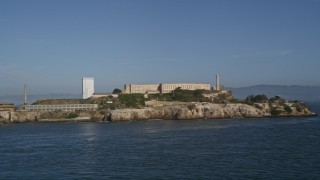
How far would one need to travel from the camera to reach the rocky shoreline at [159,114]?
294 ft

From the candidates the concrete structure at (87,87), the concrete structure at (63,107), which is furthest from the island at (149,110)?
the concrete structure at (87,87)

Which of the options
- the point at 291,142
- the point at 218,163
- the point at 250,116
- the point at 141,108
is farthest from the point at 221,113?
the point at 218,163

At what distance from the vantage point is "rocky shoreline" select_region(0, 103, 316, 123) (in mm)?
89688

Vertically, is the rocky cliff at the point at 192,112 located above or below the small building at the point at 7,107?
below

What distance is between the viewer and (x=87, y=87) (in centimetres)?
12119

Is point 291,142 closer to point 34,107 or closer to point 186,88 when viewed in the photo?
point 34,107

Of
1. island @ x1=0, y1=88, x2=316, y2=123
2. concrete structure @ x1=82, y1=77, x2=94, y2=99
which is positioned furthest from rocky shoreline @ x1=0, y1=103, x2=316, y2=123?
concrete structure @ x1=82, y1=77, x2=94, y2=99

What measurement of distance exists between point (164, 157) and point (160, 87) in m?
90.6

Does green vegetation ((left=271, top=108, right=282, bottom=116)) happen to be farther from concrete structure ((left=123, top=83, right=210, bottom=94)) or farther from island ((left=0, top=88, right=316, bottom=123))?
concrete structure ((left=123, top=83, right=210, bottom=94))

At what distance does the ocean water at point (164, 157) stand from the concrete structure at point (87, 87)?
67472 mm

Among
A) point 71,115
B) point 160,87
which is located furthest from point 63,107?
point 160,87

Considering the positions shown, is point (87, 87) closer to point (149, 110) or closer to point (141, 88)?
point (141, 88)

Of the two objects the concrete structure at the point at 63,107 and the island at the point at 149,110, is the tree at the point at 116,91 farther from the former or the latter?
the concrete structure at the point at 63,107

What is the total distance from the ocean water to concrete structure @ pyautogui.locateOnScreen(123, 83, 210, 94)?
7172 centimetres
